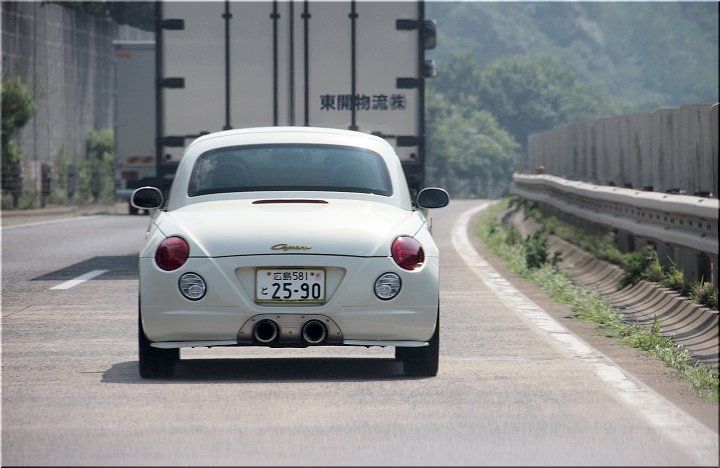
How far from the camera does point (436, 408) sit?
8445 millimetres

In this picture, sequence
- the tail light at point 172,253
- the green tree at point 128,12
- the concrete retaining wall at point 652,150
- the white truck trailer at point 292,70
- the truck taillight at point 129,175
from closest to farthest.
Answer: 1. the tail light at point 172,253
2. the concrete retaining wall at point 652,150
3. the white truck trailer at point 292,70
4. the truck taillight at point 129,175
5. the green tree at point 128,12

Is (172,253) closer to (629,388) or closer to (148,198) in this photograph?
(148,198)

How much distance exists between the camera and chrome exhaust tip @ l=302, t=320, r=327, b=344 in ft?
30.6

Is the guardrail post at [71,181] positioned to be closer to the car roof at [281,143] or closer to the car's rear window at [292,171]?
the car roof at [281,143]

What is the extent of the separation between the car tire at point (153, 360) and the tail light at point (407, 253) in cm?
145

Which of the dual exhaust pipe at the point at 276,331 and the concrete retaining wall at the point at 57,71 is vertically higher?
the concrete retaining wall at the point at 57,71

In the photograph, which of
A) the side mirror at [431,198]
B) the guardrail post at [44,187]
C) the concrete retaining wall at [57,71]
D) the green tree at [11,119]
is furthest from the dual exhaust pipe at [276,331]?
the concrete retaining wall at [57,71]

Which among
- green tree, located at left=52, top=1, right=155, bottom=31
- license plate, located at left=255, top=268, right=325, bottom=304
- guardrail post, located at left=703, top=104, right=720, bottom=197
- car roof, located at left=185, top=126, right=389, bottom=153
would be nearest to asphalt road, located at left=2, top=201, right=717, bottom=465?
license plate, located at left=255, top=268, right=325, bottom=304

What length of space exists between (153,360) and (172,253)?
2.15 ft

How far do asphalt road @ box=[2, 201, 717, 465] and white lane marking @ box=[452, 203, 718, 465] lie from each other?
24 millimetres

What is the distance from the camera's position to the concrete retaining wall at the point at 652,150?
1512 cm

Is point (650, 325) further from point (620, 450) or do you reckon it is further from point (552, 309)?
point (620, 450)

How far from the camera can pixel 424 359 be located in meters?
9.75

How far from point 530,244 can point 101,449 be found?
1339cm
